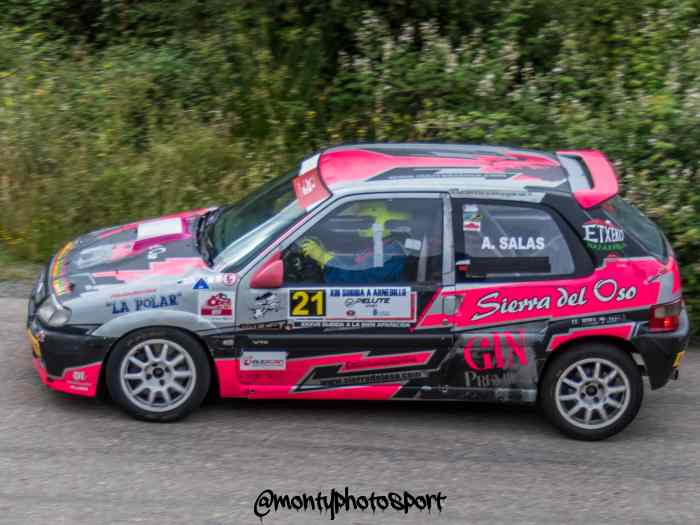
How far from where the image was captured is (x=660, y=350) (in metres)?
6.58

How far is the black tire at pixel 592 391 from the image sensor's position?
6594 millimetres

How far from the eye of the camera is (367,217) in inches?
255

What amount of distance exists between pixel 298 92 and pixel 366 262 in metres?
5.66

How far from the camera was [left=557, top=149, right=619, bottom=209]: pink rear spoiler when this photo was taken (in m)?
6.57

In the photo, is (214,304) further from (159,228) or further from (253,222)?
(159,228)

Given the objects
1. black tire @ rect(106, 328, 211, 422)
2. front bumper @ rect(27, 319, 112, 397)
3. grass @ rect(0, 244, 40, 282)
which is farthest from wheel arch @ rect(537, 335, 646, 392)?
grass @ rect(0, 244, 40, 282)

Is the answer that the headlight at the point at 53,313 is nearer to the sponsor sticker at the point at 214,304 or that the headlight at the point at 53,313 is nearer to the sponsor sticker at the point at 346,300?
the sponsor sticker at the point at 214,304

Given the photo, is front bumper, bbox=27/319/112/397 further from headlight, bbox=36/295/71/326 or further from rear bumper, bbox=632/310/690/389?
rear bumper, bbox=632/310/690/389

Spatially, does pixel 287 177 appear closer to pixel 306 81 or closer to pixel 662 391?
pixel 662 391

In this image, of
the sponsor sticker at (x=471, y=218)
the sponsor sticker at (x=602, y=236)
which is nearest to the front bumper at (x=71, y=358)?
the sponsor sticker at (x=471, y=218)

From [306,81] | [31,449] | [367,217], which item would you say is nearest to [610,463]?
[367,217]

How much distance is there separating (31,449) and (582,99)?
732 cm

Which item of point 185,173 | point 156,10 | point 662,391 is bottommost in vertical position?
point 662,391

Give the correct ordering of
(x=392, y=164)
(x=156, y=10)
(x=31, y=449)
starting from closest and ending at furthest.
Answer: (x=31, y=449) → (x=392, y=164) → (x=156, y=10)
